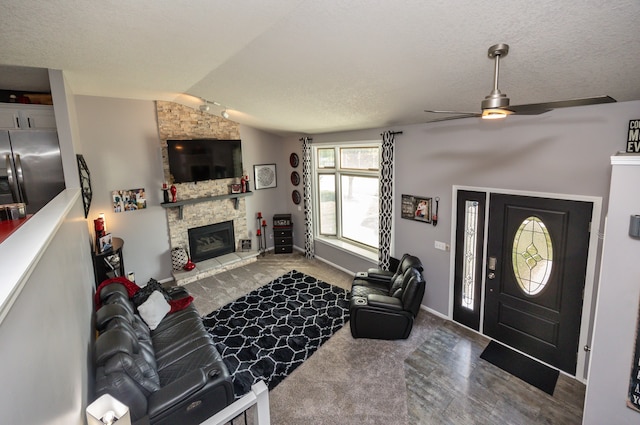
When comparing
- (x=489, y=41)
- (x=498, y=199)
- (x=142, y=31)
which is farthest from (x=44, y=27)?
(x=498, y=199)

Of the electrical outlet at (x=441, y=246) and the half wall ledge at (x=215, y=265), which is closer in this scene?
the electrical outlet at (x=441, y=246)

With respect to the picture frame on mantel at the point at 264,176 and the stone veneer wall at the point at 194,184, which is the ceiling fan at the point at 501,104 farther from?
the stone veneer wall at the point at 194,184

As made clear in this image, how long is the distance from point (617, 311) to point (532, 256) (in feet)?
4.74

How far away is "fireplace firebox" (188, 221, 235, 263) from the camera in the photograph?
677 cm

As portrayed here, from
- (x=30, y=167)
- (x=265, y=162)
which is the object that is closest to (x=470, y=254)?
(x=265, y=162)

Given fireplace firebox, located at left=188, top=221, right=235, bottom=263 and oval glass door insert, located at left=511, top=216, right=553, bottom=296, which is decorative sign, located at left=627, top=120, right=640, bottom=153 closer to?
oval glass door insert, located at left=511, top=216, right=553, bottom=296

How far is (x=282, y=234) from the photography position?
783cm

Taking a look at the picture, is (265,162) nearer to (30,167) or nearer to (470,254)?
(30,167)

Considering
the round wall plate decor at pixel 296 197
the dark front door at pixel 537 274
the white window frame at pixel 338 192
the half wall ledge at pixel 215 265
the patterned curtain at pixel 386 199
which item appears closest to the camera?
the dark front door at pixel 537 274

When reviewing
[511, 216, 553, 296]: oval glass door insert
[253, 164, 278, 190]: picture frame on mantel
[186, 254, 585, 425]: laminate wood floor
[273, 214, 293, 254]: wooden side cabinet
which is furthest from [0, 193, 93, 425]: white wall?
[273, 214, 293, 254]: wooden side cabinet

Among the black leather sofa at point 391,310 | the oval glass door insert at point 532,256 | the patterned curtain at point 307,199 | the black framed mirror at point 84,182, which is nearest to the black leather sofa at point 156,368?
the black framed mirror at point 84,182

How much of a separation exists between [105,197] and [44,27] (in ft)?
12.1

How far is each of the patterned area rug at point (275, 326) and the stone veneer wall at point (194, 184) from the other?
2.04 meters

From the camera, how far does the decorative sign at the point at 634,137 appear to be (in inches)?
116
